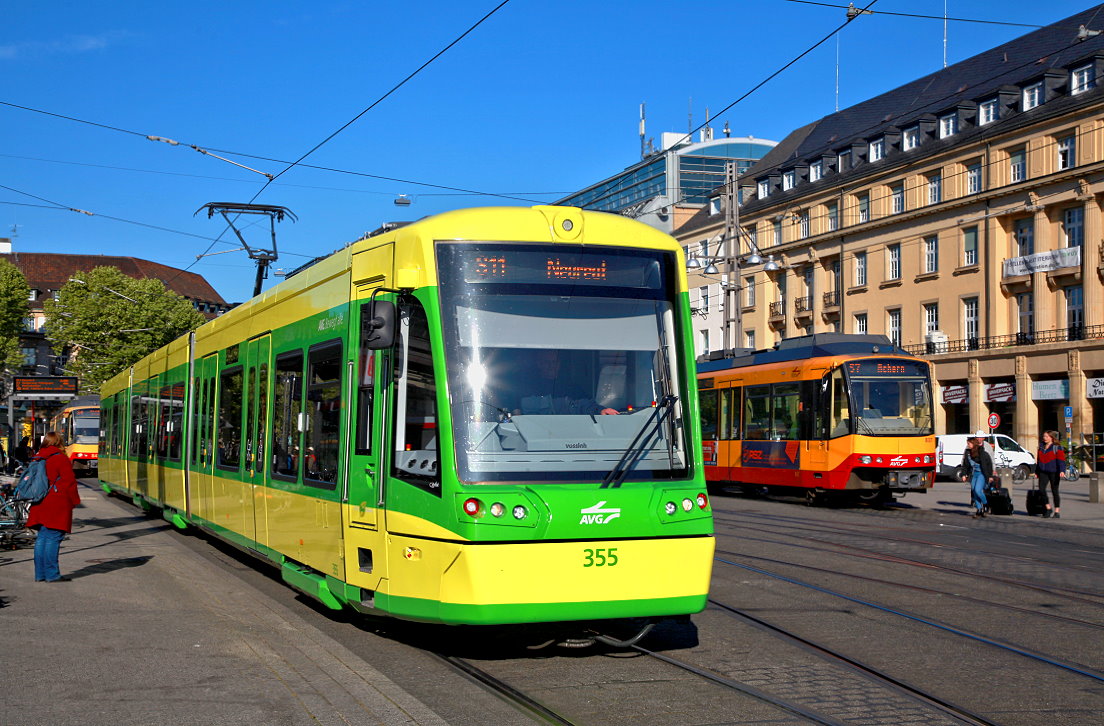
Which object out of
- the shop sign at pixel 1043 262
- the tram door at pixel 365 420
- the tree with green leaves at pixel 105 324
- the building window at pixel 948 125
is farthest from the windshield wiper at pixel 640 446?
the tree with green leaves at pixel 105 324

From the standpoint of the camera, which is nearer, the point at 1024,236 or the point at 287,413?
the point at 287,413

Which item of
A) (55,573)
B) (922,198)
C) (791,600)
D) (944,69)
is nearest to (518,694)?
(791,600)

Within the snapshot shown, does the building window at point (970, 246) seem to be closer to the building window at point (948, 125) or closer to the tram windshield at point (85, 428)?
the building window at point (948, 125)

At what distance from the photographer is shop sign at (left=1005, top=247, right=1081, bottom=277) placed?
43.5m

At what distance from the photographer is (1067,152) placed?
43594 millimetres

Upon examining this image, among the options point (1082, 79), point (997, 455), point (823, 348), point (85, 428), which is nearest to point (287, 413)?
point (823, 348)

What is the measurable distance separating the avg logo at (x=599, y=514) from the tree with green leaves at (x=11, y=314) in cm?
6529

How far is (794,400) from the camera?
24.5 m

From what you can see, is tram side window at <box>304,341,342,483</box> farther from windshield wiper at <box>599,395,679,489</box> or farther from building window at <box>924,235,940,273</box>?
building window at <box>924,235,940,273</box>

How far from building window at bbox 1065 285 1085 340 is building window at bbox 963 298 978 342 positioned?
4.63 meters

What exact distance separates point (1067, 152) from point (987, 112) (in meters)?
5.41

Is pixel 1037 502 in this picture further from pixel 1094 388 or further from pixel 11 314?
pixel 11 314

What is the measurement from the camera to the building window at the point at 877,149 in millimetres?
54875

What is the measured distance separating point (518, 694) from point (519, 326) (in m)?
2.35
